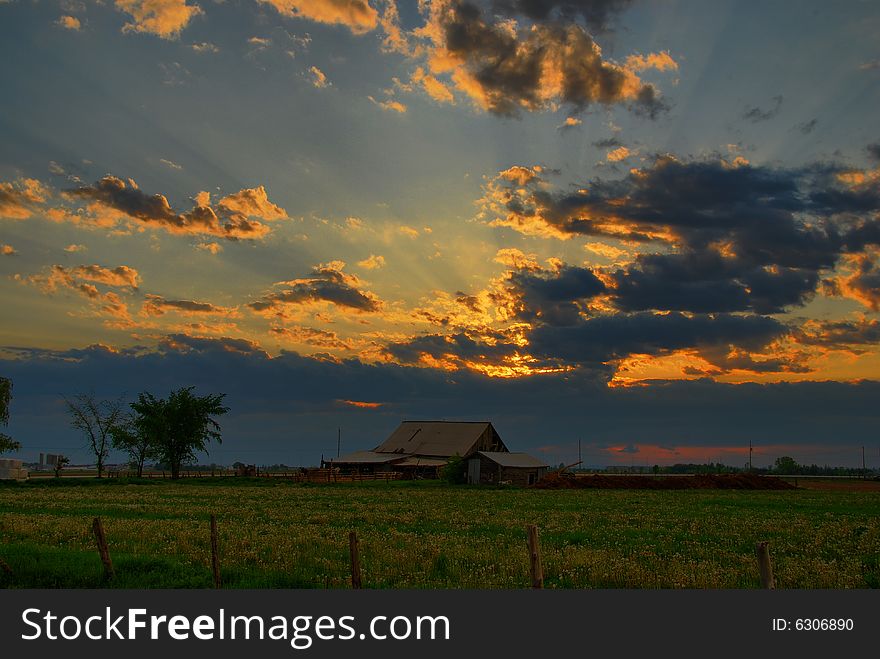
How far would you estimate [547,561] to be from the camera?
23.2 m

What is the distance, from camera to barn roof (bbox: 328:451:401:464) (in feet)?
395

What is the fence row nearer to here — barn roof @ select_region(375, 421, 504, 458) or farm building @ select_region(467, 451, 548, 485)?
farm building @ select_region(467, 451, 548, 485)

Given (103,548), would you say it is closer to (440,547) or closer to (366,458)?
(440,547)

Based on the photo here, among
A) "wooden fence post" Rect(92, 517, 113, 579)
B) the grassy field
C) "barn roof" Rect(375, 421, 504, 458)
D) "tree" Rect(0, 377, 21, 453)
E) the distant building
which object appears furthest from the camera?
"barn roof" Rect(375, 421, 504, 458)

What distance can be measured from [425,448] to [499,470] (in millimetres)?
24129

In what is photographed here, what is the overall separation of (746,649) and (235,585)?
12846 mm

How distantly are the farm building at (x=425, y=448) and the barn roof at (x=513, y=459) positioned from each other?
6828 mm

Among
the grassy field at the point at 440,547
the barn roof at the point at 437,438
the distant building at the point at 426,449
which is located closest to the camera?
the grassy field at the point at 440,547

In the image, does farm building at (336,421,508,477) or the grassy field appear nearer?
the grassy field

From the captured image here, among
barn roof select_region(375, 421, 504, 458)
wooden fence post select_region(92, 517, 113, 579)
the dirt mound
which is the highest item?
barn roof select_region(375, 421, 504, 458)

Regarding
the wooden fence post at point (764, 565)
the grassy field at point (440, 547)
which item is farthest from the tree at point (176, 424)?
the wooden fence post at point (764, 565)

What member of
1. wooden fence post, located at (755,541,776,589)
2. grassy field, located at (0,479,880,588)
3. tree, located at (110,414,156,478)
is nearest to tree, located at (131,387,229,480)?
tree, located at (110,414,156,478)

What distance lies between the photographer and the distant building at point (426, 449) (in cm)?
11850

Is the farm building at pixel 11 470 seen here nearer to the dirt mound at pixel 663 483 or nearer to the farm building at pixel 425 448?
the farm building at pixel 425 448
